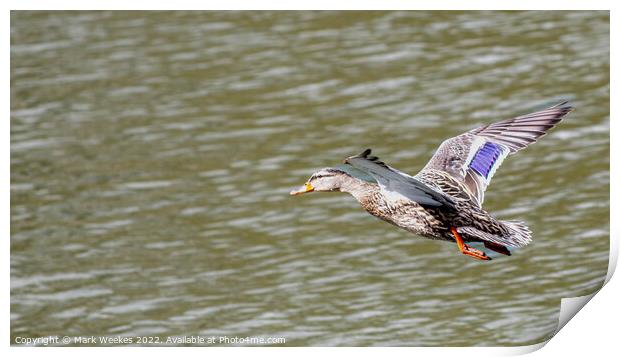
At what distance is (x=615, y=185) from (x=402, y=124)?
16.7 ft

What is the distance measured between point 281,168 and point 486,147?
26.9 feet

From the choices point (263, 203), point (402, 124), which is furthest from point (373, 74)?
point (263, 203)

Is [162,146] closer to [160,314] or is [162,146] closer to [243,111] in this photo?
[243,111]

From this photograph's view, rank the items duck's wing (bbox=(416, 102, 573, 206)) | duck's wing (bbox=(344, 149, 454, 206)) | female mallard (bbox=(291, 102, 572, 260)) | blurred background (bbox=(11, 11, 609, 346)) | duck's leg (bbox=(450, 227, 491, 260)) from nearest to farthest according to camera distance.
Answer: duck's wing (bbox=(344, 149, 454, 206)) < female mallard (bbox=(291, 102, 572, 260)) < duck's leg (bbox=(450, 227, 491, 260)) < duck's wing (bbox=(416, 102, 573, 206)) < blurred background (bbox=(11, 11, 609, 346))

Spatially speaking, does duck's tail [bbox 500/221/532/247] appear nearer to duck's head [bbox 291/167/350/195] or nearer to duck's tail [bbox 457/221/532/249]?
duck's tail [bbox 457/221/532/249]

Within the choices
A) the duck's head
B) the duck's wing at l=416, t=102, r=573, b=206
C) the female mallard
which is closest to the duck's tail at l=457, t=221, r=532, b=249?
the female mallard

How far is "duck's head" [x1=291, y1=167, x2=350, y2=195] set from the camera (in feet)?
17.5

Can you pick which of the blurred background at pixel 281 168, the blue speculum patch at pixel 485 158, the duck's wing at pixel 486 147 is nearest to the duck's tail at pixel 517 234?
the duck's wing at pixel 486 147

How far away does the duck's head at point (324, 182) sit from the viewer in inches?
211

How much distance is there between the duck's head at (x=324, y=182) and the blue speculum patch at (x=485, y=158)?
45.8 inches

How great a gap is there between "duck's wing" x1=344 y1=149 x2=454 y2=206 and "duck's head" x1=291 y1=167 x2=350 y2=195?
0.57ft

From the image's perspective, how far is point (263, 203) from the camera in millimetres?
14312

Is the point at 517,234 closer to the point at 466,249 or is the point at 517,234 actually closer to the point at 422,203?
the point at 466,249
